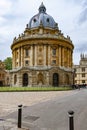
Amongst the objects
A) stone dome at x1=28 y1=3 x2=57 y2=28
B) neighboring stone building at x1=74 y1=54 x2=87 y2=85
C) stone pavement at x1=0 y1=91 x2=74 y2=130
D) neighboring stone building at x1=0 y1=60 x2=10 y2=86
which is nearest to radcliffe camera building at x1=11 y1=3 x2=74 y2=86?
stone dome at x1=28 y1=3 x2=57 y2=28

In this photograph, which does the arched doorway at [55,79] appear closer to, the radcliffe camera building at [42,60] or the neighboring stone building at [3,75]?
the radcliffe camera building at [42,60]

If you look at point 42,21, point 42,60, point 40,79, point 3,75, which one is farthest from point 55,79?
point 3,75

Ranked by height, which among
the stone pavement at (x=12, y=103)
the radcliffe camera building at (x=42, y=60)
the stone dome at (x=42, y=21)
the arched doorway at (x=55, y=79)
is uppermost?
the stone dome at (x=42, y=21)

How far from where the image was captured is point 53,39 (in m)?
62.2

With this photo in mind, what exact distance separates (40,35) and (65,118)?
2064 inches

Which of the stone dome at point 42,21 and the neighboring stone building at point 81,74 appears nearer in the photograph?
the stone dome at point 42,21

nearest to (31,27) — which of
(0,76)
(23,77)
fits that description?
(23,77)

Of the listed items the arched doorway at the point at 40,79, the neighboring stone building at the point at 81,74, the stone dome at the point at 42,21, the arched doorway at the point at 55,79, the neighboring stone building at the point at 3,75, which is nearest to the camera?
the arched doorway at the point at 40,79

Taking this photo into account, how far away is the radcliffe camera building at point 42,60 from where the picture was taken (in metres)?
60.4

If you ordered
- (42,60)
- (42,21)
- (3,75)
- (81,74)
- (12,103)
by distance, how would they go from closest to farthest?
1. (12,103)
2. (42,60)
3. (42,21)
4. (3,75)
5. (81,74)

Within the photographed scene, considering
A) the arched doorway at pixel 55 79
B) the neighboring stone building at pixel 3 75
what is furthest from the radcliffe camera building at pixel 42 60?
the neighboring stone building at pixel 3 75

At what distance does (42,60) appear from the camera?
204ft

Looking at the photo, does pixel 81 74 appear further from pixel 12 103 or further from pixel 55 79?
pixel 12 103

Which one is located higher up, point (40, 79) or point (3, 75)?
point (3, 75)
